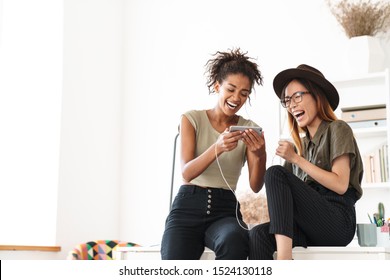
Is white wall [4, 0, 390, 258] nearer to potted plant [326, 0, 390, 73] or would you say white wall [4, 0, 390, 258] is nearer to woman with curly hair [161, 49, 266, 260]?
potted plant [326, 0, 390, 73]

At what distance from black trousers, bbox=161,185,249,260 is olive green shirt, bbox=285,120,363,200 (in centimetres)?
29

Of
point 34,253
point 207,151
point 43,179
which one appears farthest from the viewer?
point 43,179

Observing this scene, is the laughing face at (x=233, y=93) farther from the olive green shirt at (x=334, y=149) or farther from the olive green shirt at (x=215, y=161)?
the olive green shirt at (x=334, y=149)

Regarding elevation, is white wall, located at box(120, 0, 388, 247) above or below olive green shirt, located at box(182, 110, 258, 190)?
above

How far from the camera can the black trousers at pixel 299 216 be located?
169cm

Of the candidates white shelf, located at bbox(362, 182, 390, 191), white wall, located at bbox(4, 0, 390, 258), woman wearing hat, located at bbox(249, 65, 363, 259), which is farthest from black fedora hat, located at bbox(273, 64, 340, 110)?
white wall, located at bbox(4, 0, 390, 258)

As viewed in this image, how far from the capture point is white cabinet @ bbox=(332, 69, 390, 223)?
3105 mm

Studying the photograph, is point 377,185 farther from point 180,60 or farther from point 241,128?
point 180,60

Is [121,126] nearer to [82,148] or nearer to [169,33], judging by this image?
[82,148]

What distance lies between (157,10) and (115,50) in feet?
1.34

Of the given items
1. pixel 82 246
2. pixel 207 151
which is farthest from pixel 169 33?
pixel 207 151

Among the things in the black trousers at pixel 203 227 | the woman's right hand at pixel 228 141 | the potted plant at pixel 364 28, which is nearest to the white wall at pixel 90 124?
the potted plant at pixel 364 28

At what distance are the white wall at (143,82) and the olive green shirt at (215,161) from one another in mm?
1388

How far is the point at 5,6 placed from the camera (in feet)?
11.5
